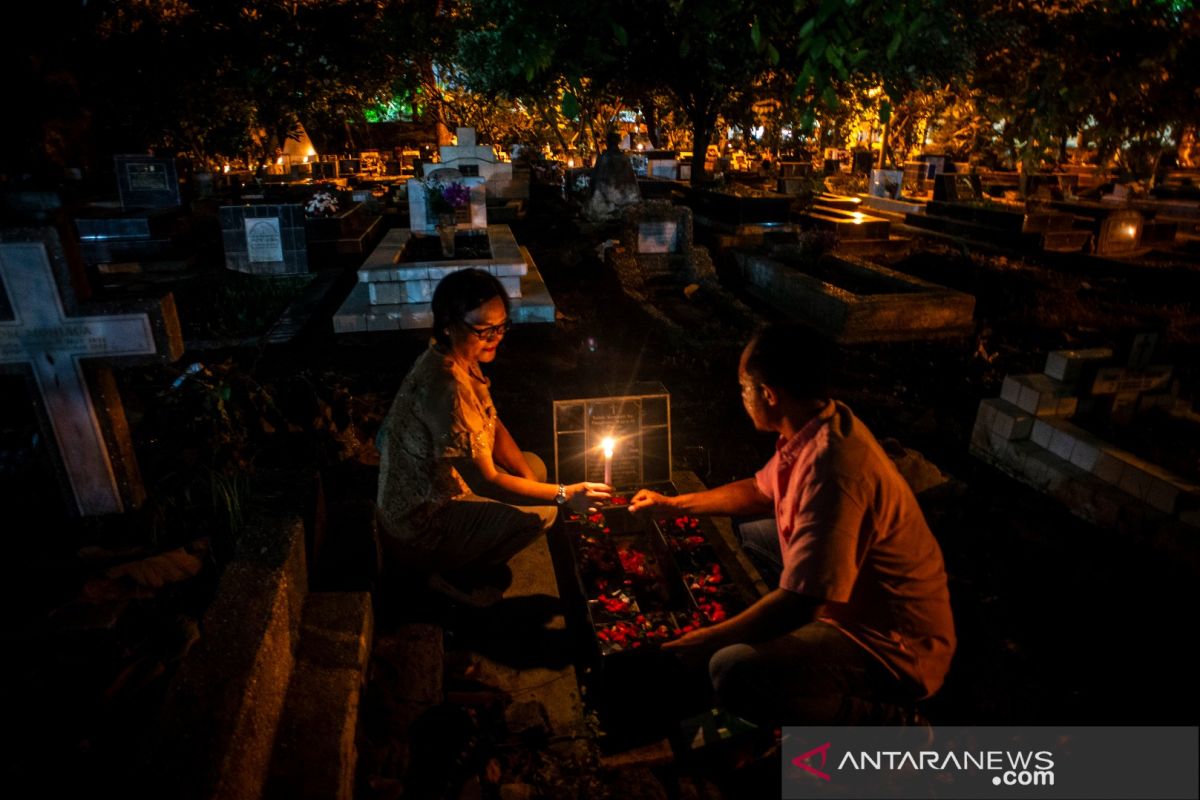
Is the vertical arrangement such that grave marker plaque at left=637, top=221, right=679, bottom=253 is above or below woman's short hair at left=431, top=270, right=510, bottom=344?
below

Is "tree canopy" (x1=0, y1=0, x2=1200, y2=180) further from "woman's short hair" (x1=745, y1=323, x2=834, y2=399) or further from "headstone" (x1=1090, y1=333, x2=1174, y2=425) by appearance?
"headstone" (x1=1090, y1=333, x2=1174, y2=425)

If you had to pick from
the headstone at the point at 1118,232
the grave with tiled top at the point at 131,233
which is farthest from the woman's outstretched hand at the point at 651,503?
the headstone at the point at 1118,232

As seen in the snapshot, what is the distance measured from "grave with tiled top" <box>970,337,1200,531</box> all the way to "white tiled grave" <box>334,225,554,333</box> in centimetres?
540

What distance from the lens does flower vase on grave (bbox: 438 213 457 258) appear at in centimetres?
911

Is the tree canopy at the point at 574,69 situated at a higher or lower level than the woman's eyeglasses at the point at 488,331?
higher

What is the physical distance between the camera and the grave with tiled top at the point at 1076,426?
442 cm

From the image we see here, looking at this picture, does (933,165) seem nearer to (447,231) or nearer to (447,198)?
(447,198)

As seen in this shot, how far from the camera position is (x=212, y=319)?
8.86m

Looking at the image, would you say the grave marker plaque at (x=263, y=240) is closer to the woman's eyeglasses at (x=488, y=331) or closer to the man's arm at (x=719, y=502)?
the woman's eyeglasses at (x=488, y=331)

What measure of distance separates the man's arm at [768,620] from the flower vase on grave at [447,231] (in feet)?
25.4

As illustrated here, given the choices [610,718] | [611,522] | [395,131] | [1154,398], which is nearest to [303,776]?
[610,718]

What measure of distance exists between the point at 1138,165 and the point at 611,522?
92.5ft

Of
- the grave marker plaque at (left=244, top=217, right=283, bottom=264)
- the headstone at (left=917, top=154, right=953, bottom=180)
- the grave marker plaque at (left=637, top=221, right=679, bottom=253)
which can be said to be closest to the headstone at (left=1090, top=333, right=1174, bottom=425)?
the grave marker plaque at (left=637, top=221, right=679, bottom=253)

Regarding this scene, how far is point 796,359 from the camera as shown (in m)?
2.41
